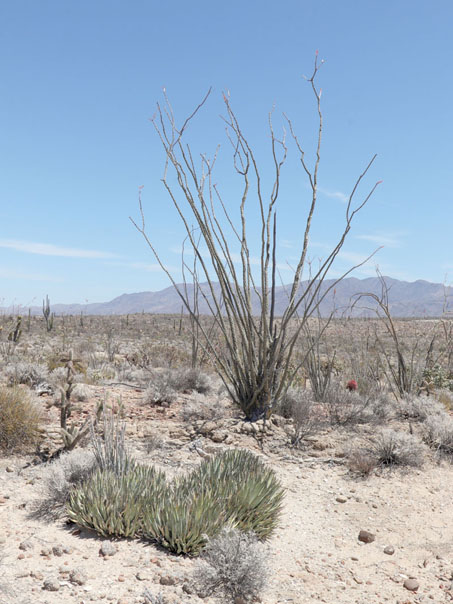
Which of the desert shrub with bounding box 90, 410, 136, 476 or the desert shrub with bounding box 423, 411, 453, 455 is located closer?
the desert shrub with bounding box 90, 410, 136, 476

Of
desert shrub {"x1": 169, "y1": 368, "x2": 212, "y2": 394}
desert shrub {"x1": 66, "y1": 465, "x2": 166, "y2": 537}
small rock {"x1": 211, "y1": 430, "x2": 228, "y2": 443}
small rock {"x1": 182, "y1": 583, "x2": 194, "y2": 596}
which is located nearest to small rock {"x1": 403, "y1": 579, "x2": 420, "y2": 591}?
small rock {"x1": 182, "y1": 583, "x2": 194, "y2": 596}

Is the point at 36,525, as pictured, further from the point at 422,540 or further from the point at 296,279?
the point at 296,279

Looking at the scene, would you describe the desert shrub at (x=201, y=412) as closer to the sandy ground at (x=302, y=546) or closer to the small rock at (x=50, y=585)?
the sandy ground at (x=302, y=546)

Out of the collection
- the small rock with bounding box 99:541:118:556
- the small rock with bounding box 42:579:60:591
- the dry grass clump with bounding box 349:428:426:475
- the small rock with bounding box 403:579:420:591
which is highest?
the dry grass clump with bounding box 349:428:426:475

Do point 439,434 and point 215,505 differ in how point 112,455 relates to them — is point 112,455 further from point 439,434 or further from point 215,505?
point 439,434

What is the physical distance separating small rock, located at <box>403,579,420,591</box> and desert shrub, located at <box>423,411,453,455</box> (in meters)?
2.99

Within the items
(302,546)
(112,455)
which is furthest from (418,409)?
(112,455)

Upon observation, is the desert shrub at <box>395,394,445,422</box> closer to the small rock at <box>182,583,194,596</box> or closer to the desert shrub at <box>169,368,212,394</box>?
the desert shrub at <box>169,368,212,394</box>

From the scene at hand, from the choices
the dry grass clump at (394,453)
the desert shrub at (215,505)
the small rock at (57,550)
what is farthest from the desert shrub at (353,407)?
the small rock at (57,550)

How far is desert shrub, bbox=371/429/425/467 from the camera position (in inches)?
249

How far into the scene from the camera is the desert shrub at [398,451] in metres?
6.33

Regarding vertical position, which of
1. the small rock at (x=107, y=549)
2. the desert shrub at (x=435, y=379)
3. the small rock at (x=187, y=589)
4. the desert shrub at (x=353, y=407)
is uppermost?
the desert shrub at (x=435, y=379)

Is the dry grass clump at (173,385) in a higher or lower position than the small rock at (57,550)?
higher

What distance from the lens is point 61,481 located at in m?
4.77
